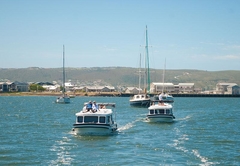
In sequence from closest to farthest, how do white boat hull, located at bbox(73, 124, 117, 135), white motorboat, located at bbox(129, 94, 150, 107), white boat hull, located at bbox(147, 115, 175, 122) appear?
white boat hull, located at bbox(73, 124, 117, 135) → white boat hull, located at bbox(147, 115, 175, 122) → white motorboat, located at bbox(129, 94, 150, 107)

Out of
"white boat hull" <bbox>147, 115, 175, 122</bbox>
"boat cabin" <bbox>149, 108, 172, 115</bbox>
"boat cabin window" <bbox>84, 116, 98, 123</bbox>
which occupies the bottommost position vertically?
"white boat hull" <bbox>147, 115, 175, 122</bbox>

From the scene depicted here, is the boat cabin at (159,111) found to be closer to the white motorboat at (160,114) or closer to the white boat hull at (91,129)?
the white motorboat at (160,114)

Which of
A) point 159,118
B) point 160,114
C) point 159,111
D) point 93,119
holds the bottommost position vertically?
point 159,118

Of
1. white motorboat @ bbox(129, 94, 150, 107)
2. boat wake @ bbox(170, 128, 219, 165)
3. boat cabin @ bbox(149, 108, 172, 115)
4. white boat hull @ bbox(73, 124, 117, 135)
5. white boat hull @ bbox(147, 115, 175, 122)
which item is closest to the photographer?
boat wake @ bbox(170, 128, 219, 165)

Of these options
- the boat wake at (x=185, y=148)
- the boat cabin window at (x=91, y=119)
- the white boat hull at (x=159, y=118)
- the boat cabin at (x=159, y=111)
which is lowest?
the boat wake at (x=185, y=148)

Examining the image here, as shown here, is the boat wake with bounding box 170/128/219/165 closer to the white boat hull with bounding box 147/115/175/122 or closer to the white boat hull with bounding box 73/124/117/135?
the white boat hull with bounding box 73/124/117/135

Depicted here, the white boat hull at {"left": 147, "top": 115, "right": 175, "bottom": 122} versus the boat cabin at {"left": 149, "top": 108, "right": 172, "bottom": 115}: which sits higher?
the boat cabin at {"left": 149, "top": 108, "right": 172, "bottom": 115}

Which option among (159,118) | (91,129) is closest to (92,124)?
(91,129)

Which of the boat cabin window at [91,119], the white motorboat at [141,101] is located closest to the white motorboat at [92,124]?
the boat cabin window at [91,119]

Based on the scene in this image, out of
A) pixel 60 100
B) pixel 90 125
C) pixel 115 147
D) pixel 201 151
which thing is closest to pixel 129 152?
pixel 115 147

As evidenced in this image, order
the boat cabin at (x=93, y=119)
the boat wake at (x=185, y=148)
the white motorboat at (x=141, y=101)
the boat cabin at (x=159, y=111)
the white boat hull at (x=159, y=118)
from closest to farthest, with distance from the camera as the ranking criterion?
the boat wake at (x=185, y=148), the boat cabin at (x=93, y=119), the white boat hull at (x=159, y=118), the boat cabin at (x=159, y=111), the white motorboat at (x=141, y=101)

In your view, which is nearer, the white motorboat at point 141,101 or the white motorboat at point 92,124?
the white motorboat at point 92,124

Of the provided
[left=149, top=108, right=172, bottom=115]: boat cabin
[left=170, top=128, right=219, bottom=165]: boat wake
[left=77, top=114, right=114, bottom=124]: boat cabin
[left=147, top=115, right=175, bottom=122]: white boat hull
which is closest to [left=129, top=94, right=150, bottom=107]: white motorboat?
[left=149, top=108, right=172, bottom=115]: boat cabin

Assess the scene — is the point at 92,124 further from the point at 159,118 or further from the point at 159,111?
the point at 159,111
